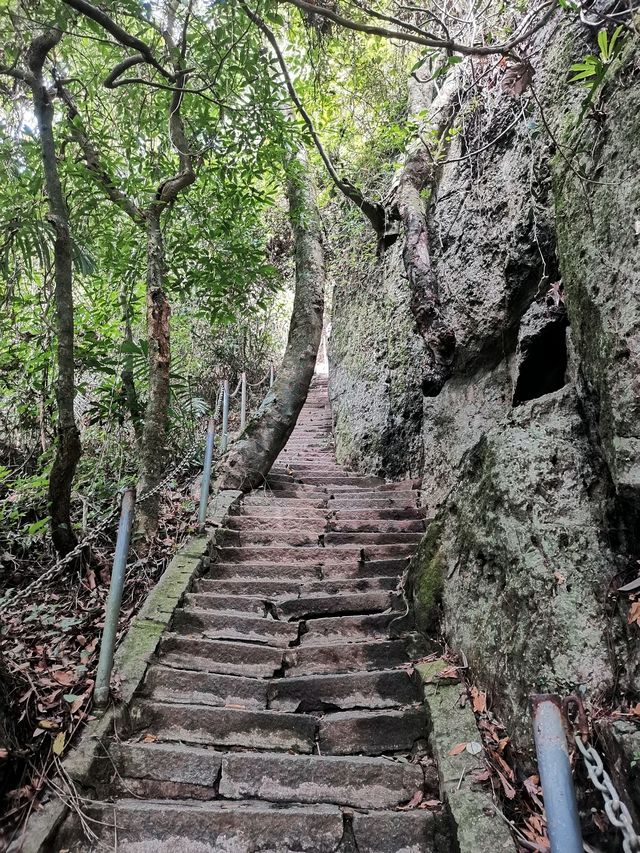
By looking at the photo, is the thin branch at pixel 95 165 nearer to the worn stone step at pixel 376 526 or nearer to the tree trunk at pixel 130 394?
the tree trunk at pixel 130 394

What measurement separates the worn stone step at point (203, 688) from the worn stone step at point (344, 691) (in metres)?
0.10

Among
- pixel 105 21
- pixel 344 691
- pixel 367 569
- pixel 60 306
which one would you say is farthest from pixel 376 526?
pixel 105 21

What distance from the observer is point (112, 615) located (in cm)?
279

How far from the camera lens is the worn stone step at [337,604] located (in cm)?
377

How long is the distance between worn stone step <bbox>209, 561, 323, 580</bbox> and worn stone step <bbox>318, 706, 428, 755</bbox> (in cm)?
144

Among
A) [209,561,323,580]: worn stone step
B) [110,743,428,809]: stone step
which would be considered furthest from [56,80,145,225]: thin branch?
[110,743,428,809]: stone step

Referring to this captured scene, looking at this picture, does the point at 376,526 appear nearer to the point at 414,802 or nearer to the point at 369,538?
the point at 369,538

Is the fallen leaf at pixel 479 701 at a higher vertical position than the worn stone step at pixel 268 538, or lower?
lower

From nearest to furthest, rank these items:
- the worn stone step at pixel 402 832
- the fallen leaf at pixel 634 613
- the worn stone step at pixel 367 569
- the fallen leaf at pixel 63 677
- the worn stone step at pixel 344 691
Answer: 1. the fallen leaf at pixel 634 613
2. the worn stone step at pixel 402 832
3. the fallen leaf at pixel 63 677
4. the worn stone step at pixel 344 691
5. the worn stone step at pixel 367 569

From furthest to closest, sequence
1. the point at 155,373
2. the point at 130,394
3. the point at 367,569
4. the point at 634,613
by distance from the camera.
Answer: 1. the point at 130,394
2. the point at 155,373
3. the point at 367,569
4. the point at 634,613

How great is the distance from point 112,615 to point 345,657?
1476 mm

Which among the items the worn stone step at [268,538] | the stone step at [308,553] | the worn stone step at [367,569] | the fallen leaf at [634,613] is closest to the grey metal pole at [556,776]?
the fallen leaf at [634,613]

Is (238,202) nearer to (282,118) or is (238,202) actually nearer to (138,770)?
(282,118)

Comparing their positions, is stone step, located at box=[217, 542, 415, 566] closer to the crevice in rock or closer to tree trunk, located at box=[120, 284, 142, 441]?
the crevice in rock
